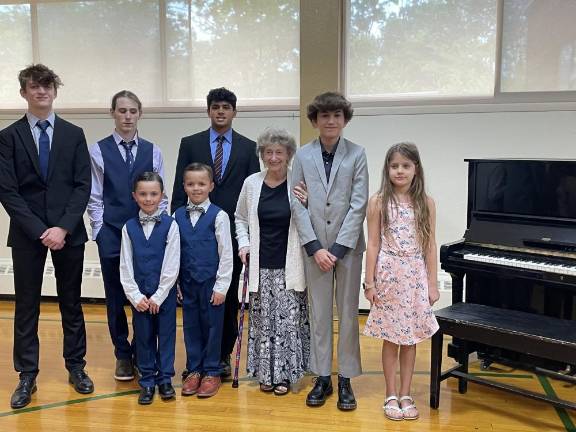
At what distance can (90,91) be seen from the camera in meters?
4.91

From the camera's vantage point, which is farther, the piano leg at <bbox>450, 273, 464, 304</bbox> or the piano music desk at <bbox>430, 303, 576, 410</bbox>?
the piano leg at <bbox>450, 273, 464, 304</bbox>

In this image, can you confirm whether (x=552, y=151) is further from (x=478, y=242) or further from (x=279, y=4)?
(x=279, y=4)

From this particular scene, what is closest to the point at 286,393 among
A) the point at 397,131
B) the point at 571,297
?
the point at 571,297

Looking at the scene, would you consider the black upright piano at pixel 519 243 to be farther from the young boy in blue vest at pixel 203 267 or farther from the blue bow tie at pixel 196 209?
the blue bow tie at pixel 196 209

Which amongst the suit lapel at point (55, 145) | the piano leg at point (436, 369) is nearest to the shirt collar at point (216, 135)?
the suit lapel at point (55, 145)

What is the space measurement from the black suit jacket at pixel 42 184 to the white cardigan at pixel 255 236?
86 cm

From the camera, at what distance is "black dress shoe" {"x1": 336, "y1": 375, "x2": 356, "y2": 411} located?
2.76m

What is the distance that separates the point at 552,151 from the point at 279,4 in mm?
2514

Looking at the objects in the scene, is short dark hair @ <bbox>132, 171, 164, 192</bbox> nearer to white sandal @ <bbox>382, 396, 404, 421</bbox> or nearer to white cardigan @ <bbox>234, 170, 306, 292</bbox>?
white cardigan @ <bbox>234, 170, 306, 292</bbox>

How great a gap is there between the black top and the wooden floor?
2.52ft

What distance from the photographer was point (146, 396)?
2877mm

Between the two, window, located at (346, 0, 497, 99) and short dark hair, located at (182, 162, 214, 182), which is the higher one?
window, located at (346, 0, 497, 99)

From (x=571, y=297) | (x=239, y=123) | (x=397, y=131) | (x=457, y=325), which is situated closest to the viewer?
(x=457, y=325)

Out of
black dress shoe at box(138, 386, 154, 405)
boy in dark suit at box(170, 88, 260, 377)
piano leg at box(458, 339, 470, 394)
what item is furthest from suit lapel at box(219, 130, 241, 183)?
piano leg at box(458, 339, 470, 394)
